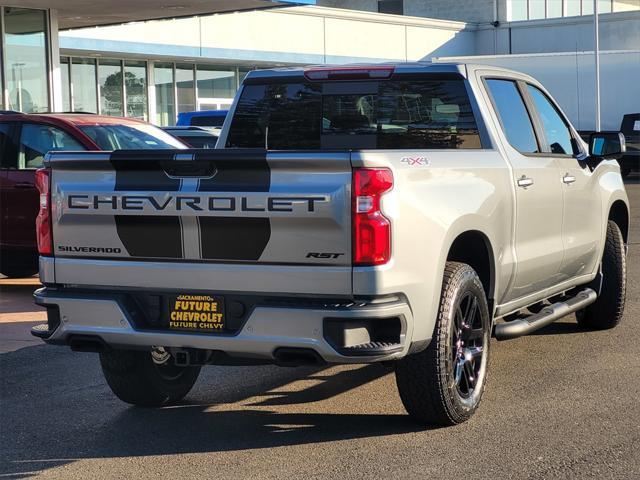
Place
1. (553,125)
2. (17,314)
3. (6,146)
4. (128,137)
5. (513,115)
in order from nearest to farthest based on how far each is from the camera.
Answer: (513,115) → (553,125) → (17,314) → (6,146) → (128,137)

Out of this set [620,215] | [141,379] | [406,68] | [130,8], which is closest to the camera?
[141,379]

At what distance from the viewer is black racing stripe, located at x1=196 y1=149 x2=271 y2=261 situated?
5.17 meters

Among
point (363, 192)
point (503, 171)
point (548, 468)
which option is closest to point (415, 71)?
point (503, 171)

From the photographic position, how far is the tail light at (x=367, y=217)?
16.4ft

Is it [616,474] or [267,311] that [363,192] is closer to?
[267,311]

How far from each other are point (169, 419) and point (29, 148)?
5.69m

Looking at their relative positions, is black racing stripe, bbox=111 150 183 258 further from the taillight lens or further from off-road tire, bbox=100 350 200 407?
off-road tire, bbox=100 350 200 407

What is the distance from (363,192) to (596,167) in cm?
356

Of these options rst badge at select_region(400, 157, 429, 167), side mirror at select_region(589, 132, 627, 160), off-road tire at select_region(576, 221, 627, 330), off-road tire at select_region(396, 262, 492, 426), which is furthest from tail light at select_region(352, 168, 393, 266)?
off-road tire at select_region(576, 221, 627, 330)

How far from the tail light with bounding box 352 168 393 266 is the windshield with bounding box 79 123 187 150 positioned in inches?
237

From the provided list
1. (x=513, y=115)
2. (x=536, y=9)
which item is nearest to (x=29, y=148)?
(x=513, y=115)

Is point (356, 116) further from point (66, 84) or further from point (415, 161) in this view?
point (66, 84)

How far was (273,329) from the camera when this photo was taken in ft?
16.9

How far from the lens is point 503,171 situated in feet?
20.9
